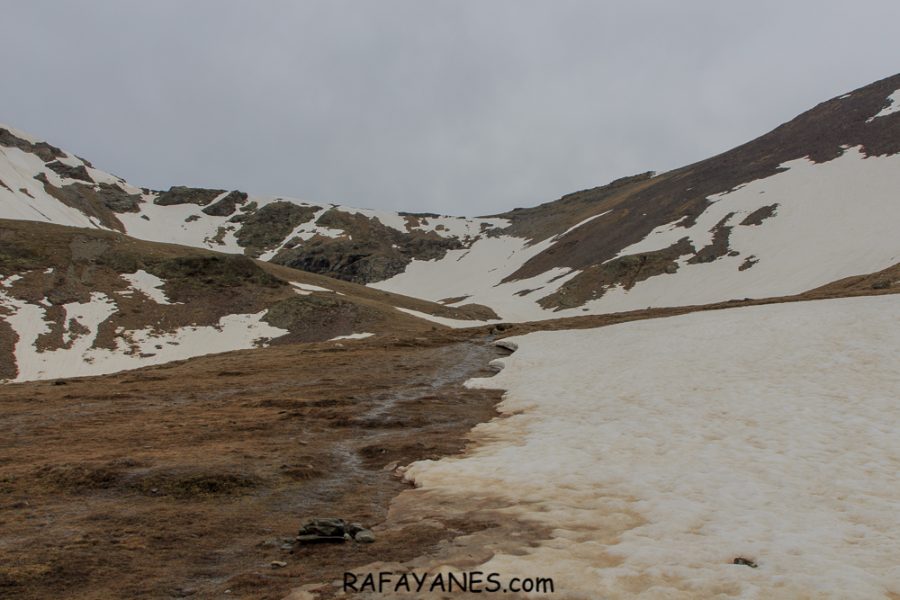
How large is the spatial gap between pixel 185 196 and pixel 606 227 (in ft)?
452

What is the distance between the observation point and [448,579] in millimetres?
8617

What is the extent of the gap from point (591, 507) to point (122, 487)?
37.8 feet

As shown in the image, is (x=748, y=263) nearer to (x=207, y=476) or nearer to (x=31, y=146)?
(x=207, y=476)

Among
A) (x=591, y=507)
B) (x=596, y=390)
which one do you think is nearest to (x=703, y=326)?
(x=596, y=390)

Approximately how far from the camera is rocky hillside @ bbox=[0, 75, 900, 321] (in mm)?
82000

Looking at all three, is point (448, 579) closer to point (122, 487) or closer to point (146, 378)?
point (122, 487)

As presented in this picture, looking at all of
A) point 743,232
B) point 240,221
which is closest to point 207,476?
point 743,232

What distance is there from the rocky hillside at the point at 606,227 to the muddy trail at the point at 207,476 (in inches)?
2494

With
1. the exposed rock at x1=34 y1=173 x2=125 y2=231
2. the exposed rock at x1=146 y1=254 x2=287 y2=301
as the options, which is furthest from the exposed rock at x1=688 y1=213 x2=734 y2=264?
the exposed rock at x1=34 y1=173 x2=125 y2=231

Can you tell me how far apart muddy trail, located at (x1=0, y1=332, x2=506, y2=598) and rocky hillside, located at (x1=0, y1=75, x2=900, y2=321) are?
208 ft

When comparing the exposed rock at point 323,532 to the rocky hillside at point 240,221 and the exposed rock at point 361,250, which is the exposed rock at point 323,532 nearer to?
the exposed rock at point 361,250

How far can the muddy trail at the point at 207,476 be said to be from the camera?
9.75 metres

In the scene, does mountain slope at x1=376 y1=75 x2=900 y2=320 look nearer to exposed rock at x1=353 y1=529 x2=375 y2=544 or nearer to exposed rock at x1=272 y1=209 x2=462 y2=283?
exposed rock at x1=272 y1=209 x2=462 y2=283

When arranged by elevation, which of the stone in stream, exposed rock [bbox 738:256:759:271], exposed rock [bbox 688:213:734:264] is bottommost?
the stone in stream
